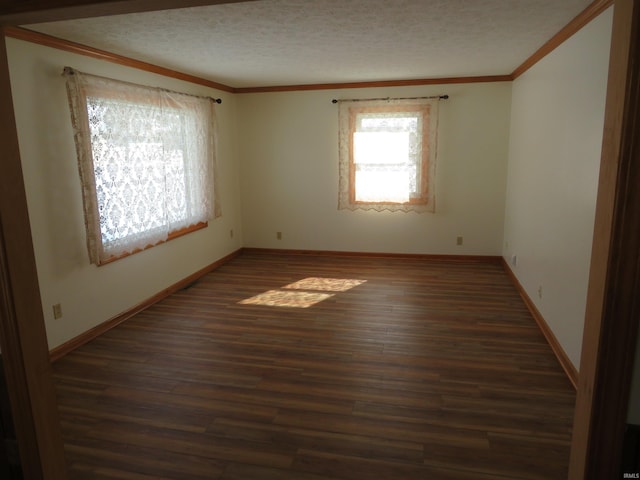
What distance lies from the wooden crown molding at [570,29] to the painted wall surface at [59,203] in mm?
3433

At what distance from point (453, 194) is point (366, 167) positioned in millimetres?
1145

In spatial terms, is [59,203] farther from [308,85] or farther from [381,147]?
[381,147]

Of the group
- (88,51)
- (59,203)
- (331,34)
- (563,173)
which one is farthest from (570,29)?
(59,203)

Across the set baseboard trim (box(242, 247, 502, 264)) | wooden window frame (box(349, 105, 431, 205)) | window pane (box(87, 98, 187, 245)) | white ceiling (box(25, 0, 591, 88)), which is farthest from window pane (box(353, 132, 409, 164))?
window pane (box(87, 98, 187, 245))

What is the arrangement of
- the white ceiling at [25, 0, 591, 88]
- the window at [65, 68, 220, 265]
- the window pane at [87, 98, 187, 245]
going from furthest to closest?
the window pane at [87, 98, 187, 245] → the window at [65, 68, 220, 265] → the white ceiling at [25, 0, 591, 88]

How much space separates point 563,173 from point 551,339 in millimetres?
1204

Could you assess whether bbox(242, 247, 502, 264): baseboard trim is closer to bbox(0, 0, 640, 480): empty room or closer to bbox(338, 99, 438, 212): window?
bbox(0, 0, 640, 480): empty room

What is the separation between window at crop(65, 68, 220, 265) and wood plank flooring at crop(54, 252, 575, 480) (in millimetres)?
782

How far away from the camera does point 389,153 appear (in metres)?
5.56

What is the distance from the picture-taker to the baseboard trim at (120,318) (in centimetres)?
325

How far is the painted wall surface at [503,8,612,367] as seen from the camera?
2527 mm

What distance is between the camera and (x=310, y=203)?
6031mm

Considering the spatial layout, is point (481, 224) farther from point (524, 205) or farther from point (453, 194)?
point (524, 205)

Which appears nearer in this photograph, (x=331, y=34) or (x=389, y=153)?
(x=331, y=34)
